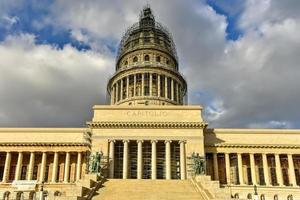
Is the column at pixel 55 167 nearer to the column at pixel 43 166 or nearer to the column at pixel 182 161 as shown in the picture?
the column at pixel 43 166

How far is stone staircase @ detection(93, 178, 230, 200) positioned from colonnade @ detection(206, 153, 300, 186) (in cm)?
1478

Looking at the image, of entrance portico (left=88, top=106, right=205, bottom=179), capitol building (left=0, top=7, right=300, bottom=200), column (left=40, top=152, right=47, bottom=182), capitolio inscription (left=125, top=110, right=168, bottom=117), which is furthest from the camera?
capitolio inscription (left=125, top=110, right=168, bottom=117)

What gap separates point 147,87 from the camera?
72750 millimetres

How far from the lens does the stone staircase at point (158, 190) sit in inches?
1346

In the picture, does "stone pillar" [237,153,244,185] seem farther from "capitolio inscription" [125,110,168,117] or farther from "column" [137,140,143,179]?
"column" [137,140,143,179]

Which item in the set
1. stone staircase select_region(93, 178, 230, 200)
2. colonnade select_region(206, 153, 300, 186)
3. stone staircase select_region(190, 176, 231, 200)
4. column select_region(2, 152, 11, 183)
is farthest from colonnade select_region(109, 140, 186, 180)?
column select_region(2, 152, 11, 183)

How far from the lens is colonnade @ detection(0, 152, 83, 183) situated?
182 ft

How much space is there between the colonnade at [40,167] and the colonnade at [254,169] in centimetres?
2114

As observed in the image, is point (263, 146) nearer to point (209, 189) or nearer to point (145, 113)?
point (145, 113)

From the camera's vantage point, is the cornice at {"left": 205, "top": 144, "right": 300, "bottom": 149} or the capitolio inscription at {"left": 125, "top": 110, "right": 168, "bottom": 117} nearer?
the capitolio inscription at {"left": 125, "top": 110, "right": 168, "bottom": 117}

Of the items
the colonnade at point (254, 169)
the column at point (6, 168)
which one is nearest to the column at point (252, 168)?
the colonnade at point (254, 169)

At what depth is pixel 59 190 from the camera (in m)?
53.3

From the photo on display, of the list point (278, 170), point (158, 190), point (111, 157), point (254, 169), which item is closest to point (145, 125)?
point (111, 157)

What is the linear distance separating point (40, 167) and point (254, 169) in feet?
107
